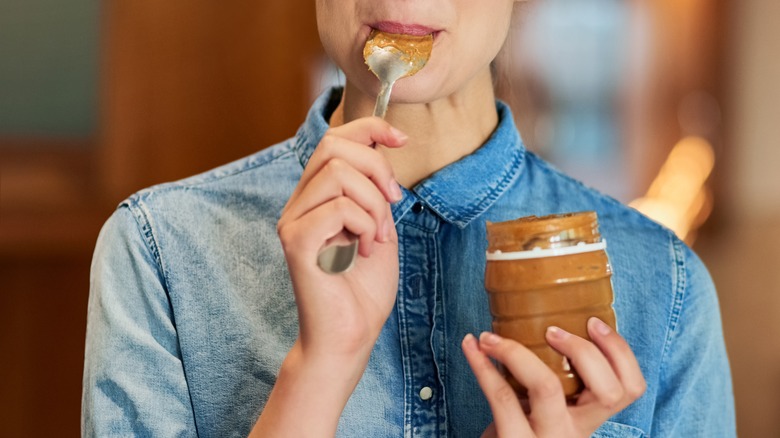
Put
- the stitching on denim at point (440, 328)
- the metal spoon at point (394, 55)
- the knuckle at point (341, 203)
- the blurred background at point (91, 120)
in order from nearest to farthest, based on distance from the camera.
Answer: the knuckle at point (341, 203)
the metal spoon at point (394, 55)
the stitching on denim at point (440, 328)
the blurred background at point (91, 120)

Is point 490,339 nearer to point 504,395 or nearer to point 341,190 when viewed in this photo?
point 504,395

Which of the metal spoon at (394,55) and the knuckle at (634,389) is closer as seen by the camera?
the knuckle at (634,389)

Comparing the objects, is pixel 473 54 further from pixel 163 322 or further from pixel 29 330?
pixel 29 330

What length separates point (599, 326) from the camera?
2.86 ft

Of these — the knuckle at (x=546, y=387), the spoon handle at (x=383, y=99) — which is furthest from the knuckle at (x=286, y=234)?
the knuckle at (x=546, y=387)

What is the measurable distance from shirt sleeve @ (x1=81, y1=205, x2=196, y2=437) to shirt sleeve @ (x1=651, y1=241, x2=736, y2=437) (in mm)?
532

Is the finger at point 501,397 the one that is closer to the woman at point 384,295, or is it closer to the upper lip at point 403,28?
the woman at point 384,295

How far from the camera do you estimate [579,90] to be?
4.54 meters

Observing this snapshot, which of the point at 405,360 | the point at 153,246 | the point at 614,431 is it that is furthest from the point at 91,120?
the point at 614,431

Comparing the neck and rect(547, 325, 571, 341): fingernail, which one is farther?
the neck

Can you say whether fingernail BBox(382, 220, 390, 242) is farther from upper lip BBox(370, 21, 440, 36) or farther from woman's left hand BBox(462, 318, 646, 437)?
upper lip BBox(370, 21, 440, 36)

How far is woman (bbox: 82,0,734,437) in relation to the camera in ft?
2.88

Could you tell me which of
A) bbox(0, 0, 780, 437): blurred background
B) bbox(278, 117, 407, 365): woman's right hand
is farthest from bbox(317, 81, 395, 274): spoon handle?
bbox(0, 0, 780, 437): blurred background

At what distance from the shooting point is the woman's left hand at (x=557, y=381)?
85cm
